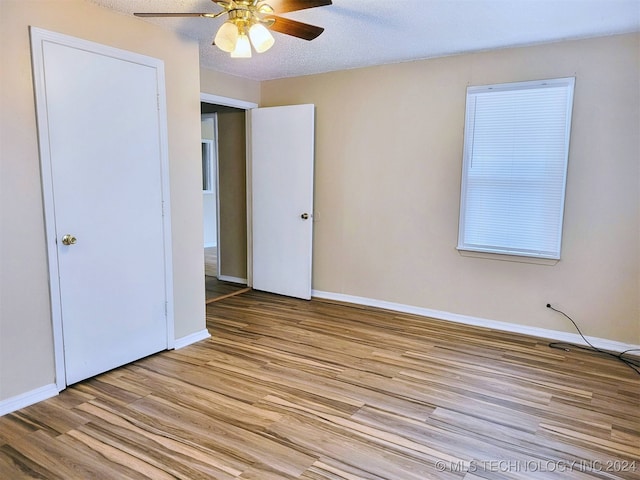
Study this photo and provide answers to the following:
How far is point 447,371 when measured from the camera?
10.0 ft

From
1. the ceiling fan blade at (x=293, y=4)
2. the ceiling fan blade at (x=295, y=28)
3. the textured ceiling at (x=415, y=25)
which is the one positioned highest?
the textured ceiling at (x=415, y=25)

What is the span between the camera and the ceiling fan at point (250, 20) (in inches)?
85.0

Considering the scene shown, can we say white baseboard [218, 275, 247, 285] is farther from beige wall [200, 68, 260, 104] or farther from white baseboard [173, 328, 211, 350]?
beige wall [200, 68, 260, 104]

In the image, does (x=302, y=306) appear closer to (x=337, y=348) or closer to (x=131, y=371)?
(x=337, y=348)

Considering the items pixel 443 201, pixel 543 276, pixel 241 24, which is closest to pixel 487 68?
pixel 443 201

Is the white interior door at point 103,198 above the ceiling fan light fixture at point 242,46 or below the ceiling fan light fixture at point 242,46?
below

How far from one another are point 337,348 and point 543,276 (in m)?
1.84

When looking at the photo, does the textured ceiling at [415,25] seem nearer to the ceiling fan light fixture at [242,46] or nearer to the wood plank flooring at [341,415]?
the ceiling fan light fixture at [242,46]

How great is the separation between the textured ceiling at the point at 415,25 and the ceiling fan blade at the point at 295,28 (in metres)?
0.37

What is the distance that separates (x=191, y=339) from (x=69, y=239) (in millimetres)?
1309

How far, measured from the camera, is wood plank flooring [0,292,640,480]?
2057 millimetres

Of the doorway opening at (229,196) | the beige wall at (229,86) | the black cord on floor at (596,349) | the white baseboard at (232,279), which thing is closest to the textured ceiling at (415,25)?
the beige wall at (229,86)

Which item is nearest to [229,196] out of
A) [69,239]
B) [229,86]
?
[229,86]

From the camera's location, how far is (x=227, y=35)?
2.23 meters
